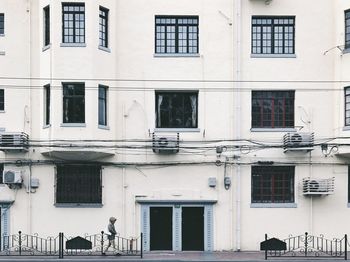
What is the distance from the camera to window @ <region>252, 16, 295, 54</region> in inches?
1231

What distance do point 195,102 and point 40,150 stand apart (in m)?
7.15

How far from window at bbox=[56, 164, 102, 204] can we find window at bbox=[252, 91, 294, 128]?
743 cm

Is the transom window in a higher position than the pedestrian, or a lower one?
higher

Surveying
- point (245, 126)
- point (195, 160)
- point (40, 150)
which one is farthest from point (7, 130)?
point (245, 126)

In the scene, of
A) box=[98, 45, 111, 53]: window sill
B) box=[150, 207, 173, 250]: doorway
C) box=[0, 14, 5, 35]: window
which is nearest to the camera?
box=[98, 45, 111, 53]: window sill

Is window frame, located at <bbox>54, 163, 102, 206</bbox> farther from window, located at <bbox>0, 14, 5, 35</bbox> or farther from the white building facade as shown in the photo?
window, located at <bbox>0, 14, 5, 35</bbox>

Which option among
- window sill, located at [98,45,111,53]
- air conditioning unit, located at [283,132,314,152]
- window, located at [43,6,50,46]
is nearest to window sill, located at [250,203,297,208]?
air conditioning unit, located at [283,132,314,152]

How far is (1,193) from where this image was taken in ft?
99.5

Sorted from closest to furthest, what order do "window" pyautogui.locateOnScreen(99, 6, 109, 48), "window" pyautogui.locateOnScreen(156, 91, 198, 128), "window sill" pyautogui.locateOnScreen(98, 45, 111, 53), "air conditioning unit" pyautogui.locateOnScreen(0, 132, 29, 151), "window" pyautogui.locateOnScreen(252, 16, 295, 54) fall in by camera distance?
1. "air conditioning unit" pyautogui.locateOnScreen(0, 132, 29, 151)
2. "window sill" pyautogui.locateOnScreen(98, 45, 111, 53)
3. "window" pyautogui.locateOnScreen(99, 6, 109, 48)
4. "window" pyautogui.locateOnScreen(156, 91, 198, 128)
5. "window" pyautogui.locateOnScreen(252, 16, 295, 54)

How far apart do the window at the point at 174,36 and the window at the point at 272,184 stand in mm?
6166

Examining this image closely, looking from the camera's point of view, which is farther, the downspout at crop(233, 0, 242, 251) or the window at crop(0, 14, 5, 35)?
the window at crop(0, 14, 5, 35)

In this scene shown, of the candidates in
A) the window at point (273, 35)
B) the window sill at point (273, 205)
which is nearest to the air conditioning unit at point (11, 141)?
the window sill at point (273, 205)

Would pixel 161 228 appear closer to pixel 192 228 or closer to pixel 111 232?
pixel 192 228

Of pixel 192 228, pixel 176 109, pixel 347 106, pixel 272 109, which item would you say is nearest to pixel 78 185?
pixel 192 228
